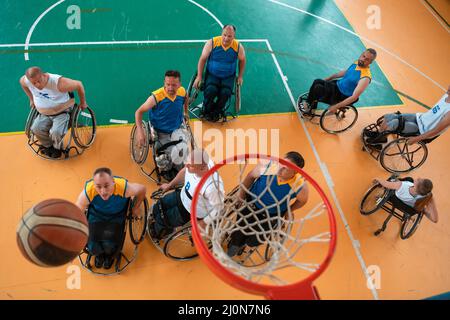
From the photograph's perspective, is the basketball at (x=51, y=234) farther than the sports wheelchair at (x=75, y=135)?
No

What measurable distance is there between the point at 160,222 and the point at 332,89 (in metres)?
3.20

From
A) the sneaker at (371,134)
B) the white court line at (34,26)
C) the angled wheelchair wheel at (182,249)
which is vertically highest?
the sneaker at (371,134)

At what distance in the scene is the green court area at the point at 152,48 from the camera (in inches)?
209

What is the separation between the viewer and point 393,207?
4254 mm

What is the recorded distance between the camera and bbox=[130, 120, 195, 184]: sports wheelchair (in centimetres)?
419

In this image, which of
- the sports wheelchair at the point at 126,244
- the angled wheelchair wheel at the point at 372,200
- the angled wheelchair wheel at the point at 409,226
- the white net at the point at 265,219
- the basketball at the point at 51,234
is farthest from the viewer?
the angled wheelchair wheel at the point at 372,200

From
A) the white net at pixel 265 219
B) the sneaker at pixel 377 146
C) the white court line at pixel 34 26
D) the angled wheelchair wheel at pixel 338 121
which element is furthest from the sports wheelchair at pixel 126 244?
the sneaker at pixel 377 146

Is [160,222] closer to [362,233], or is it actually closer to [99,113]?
[99,113]

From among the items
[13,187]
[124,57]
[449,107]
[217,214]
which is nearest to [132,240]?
[217,214]

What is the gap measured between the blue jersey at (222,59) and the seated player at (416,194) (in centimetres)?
255

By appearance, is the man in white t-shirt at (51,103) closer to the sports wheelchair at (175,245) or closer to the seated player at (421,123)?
the sports wheelchair at (175,245)

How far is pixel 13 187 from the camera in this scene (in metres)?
4.22

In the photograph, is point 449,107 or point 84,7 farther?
point 84,7

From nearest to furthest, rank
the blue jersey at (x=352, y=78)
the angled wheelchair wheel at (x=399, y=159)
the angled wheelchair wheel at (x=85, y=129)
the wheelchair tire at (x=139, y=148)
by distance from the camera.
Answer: the wheelchair tire at (x=139, y=148) < the angled wheelchair wheel at (x=85, y=129) < the blue jersey at (x=352, y=78) < the angled wheelchair wheel at (x=399, y=159)
